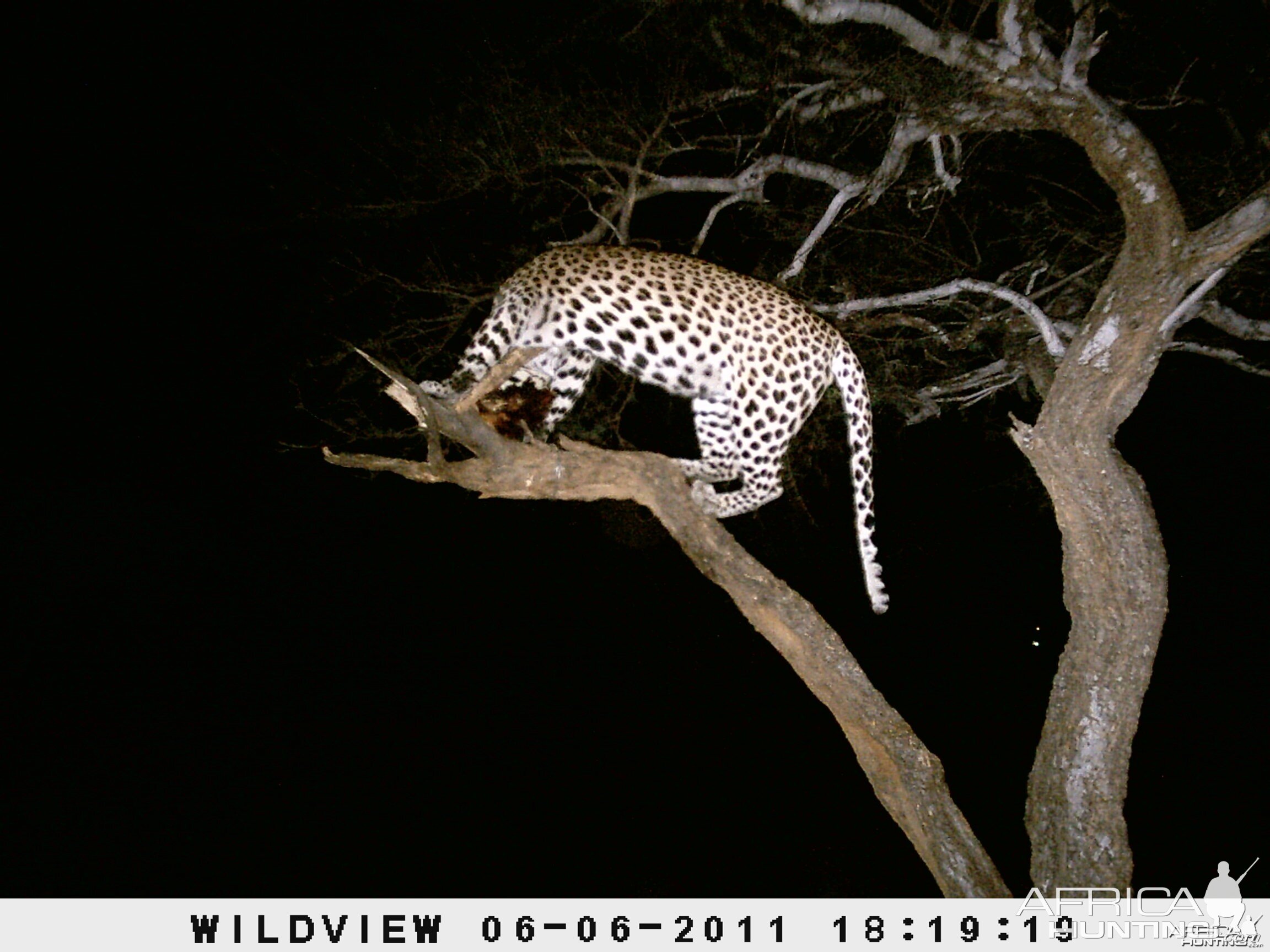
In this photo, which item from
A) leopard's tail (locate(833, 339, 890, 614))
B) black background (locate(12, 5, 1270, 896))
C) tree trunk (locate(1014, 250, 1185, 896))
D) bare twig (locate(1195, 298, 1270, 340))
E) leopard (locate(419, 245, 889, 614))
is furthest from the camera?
black background (locate(12, 5, 1270, 896))

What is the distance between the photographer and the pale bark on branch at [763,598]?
3.24 metres

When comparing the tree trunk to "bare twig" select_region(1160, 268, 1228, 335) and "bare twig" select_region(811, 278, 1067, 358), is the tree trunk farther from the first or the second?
"bare twig" select_region(811, 278, 1067, 358)

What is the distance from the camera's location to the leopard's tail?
398cm

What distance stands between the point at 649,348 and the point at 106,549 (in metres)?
6.10

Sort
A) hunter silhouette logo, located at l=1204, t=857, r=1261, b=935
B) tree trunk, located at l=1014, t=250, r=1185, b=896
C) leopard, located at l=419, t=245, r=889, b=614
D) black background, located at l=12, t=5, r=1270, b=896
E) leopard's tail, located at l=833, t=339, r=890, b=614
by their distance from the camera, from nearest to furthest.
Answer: hunter silhouette logo, located at l=1204, t=857, r=1261, b=935
tree trunk, located at l=1014, t=250, r=1185, b=896
leopard, located at l=419, t=245, r=889, b=614
leopard's tail, located at l=833, t=339, r=890, b=614
black background, located at l=12, t=5, r=1270, b=896

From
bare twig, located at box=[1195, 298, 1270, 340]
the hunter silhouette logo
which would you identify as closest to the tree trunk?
the hunter silhouette logo

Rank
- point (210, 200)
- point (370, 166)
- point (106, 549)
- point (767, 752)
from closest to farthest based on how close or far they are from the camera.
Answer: point (370, 166) < point (210, 200) < point (106, 549) < point (767, 752)

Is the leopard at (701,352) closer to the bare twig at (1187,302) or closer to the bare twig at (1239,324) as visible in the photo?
the bare twig at (1187,302)

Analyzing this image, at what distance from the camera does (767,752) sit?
9141mm

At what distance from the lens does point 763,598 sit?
11.6ft

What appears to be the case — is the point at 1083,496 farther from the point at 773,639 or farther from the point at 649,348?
the point at 649,348

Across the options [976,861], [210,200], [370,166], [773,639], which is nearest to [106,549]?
[210,200]
